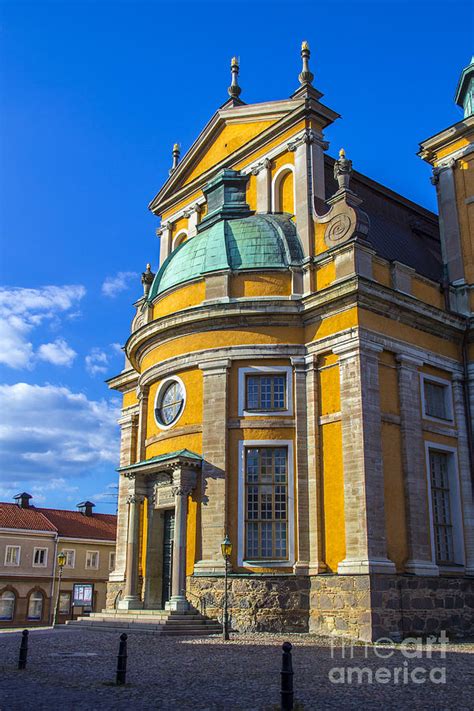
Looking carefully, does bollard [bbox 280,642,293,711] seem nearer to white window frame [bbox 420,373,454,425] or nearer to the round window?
white window frame [bbox 420,373,454,425]

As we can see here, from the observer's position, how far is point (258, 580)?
22.1m

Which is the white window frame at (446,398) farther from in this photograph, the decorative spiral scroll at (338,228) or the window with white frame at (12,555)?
the window with white frame at (12,555)

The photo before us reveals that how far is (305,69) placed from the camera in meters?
29.1

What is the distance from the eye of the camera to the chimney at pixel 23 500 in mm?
59938

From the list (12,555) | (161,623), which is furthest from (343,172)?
(12,555)

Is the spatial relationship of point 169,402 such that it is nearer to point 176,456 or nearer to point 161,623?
point 176,456

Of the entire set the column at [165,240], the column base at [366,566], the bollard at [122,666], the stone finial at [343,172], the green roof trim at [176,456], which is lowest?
the bollard at [122,666]

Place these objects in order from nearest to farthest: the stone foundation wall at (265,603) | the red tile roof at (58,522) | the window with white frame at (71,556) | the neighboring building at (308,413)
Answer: the stone foundation wall at (265,603) < the neighboring building at (308,413) < the red tile roof at (58,522) < the window with white frame at (71,556)

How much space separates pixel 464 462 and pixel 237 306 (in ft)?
30.2

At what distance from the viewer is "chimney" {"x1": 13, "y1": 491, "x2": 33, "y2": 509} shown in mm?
59938

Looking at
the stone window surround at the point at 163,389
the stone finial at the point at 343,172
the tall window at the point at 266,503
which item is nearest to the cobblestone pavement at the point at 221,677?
the tall window at the point at 266,503

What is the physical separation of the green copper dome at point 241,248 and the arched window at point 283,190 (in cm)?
68

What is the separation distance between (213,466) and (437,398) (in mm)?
8026

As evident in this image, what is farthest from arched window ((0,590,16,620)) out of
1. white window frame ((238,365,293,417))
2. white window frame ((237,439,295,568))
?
white window frame ((238,365,293,417))
